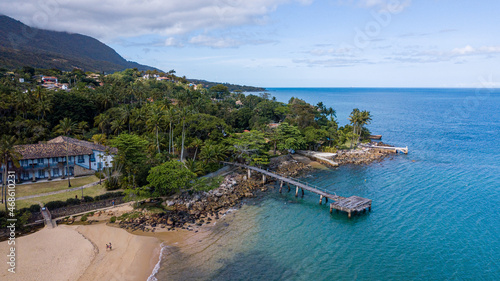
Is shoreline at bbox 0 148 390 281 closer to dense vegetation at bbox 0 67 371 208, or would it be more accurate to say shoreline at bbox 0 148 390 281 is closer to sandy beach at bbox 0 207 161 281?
sandy beach at bbox 0 207 161 281

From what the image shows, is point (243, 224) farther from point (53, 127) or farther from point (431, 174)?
point (53, 127)

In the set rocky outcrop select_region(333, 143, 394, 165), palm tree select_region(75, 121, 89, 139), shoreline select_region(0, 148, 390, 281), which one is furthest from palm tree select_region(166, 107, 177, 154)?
rocky outcrop select_region(333, 143, 394, 165)

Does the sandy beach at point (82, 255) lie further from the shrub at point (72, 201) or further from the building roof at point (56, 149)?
the building roof at point (56, 149)

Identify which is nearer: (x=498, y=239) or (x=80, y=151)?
(x=498, y=239)

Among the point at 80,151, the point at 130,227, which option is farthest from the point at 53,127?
the point at 130,227

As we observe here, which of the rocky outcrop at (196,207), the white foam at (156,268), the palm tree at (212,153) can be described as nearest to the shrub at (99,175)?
the rocky outcrop at (196,207)

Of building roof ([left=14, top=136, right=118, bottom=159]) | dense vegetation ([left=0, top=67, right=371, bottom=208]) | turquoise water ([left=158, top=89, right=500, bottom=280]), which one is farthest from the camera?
building roof ([left=14, top=136, right=118, bottom=159])
